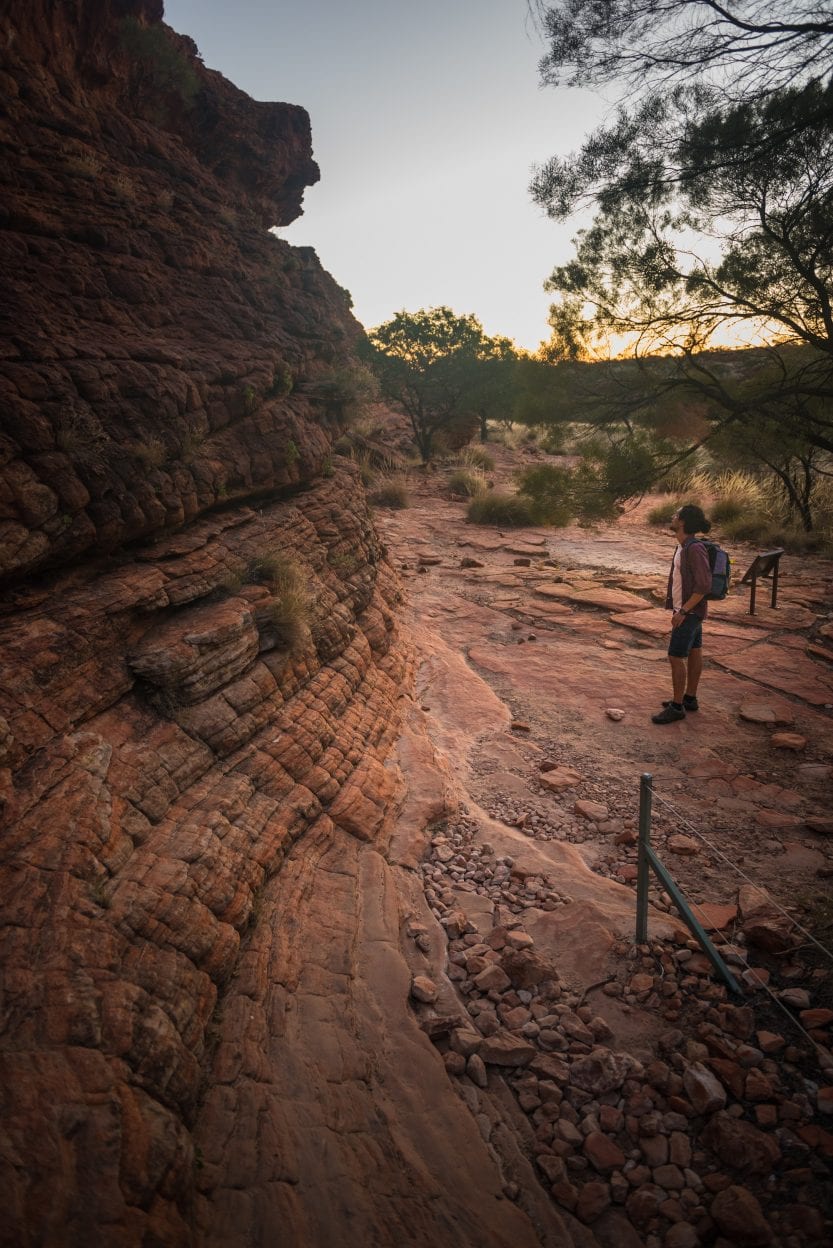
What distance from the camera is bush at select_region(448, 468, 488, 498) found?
1809 centimetres

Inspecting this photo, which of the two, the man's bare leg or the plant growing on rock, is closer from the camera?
the man's bare leg

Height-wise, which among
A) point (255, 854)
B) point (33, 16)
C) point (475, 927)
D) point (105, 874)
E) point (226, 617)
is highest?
point (33, 16)

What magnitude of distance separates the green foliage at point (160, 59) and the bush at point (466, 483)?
11.2 m

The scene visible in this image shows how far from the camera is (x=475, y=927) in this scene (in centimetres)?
351

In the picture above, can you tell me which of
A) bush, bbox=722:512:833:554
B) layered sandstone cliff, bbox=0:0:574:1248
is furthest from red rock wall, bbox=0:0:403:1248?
bush, bbox=722:512:833:554

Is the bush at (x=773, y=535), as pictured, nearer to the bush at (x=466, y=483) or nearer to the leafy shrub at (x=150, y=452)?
the bush at (x=466, y=483)

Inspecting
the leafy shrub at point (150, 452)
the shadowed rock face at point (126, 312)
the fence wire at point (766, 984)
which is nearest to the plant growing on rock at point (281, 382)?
the shadowed rock face at point (126, 312)

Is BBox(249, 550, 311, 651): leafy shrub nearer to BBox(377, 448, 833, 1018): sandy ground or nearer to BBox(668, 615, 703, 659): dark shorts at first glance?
BBox(377, 448, 833, 1018): sandy ground

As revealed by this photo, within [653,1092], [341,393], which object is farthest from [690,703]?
[341,393]

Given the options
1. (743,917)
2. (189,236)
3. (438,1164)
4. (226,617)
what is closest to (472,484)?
(189,236)

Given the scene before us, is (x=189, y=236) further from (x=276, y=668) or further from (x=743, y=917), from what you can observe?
(x=743, y=917)

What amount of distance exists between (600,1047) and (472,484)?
17.0m

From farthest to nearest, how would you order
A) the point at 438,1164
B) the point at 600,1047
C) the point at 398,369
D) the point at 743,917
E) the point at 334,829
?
the point at 398,369
the point at 334,829
the point at 743,917
the point at 600,1047
the point at 438,1164

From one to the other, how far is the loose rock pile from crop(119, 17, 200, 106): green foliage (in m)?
11.4
